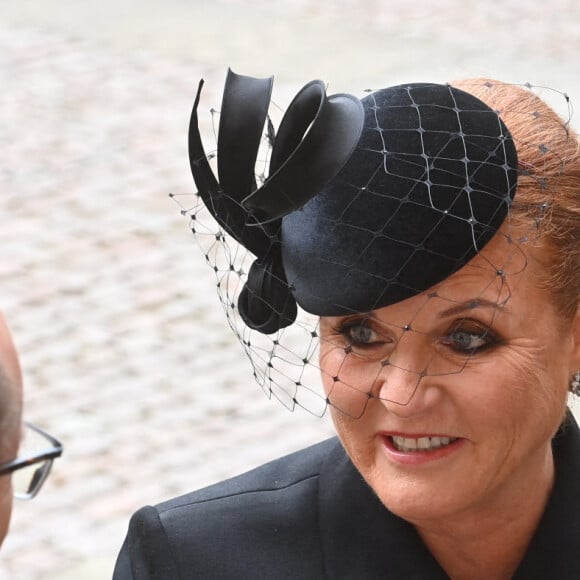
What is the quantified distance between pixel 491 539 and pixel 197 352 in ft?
12.6

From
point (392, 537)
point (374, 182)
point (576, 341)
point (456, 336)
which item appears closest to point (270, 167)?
point (374, 182)

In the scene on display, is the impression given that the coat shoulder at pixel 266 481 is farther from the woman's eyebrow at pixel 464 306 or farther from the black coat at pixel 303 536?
the woman's eyebrow at pixel 464 306

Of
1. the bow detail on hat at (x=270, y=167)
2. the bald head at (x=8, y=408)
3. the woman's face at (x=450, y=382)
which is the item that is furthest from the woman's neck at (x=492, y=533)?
the bald head at (x=8, y=408)

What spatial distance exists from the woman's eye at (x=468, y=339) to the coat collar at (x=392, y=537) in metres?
0.52

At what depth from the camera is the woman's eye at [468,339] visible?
9.48ft

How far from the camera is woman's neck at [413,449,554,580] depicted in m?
3.15

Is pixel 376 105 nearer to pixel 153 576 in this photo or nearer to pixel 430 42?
pixel 153 576

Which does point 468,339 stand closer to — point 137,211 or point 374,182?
point 374,182

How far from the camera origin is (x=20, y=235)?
7.96 meters

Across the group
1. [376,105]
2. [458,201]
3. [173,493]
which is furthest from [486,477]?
[173,493]

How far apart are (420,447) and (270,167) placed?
0.65 metres

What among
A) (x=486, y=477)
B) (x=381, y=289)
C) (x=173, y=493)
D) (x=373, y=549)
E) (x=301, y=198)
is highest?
(x=301, y=198)

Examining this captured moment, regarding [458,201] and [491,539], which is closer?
[458,201]

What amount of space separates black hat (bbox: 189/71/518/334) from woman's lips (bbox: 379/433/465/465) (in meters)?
0.30
